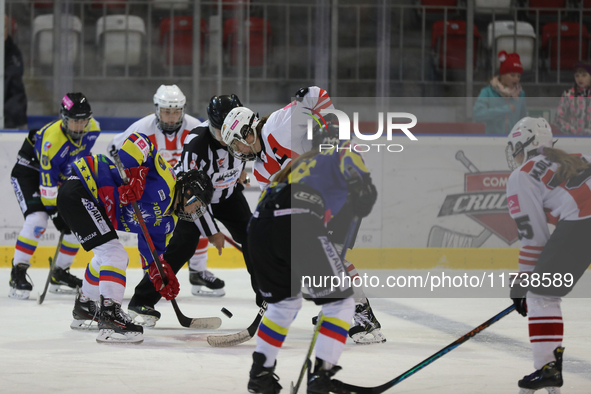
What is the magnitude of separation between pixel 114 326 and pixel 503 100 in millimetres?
3895

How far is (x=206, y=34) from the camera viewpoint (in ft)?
21.1

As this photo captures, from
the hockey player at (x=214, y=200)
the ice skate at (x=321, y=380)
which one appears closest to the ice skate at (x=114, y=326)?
the hockey player at (x=214, y=200)

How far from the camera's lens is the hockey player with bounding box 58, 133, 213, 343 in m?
3.31

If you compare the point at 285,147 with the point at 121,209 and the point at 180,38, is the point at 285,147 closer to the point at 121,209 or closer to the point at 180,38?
the point at 121,209

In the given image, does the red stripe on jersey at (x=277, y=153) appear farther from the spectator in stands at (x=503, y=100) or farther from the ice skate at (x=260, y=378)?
the spectator in stands at (x=503, y=100)

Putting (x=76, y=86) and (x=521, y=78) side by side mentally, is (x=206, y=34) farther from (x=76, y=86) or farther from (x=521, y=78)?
(x=521, y=78)

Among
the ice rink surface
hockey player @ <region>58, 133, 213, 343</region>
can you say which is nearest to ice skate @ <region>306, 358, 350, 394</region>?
the ice rink surface

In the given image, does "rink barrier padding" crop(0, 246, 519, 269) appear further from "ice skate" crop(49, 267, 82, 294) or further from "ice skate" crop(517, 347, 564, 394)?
"ice skate" crop(517, 347, 564, 394)

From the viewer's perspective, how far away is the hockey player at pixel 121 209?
3312 millimetres

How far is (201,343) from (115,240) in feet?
1.93

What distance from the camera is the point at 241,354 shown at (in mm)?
3172

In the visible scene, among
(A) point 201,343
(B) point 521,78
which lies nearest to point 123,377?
(A) point 201,343

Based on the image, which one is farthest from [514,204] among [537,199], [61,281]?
[61,281]

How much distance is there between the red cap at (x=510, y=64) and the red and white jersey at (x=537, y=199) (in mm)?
3905
